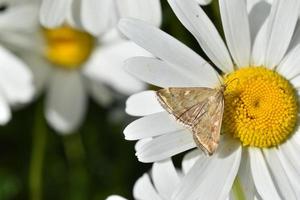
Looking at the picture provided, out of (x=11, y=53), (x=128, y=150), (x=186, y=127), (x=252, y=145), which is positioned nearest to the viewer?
(x=186, y=127)

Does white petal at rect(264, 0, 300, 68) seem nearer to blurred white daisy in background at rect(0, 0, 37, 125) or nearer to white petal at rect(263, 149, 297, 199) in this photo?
white petal at rect(263, 149, 297, 199)

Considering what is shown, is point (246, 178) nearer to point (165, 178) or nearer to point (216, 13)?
point (165, 178)

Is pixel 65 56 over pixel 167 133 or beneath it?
beneath

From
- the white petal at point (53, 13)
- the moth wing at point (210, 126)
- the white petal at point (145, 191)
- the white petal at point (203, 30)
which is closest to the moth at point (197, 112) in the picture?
the moth wing at point (210, 126)

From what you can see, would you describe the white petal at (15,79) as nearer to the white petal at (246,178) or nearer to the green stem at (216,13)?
the green stem at (216,13)

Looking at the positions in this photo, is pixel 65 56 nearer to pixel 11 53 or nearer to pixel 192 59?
pixel 11 53

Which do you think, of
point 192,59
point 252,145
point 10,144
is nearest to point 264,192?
point 252,145
